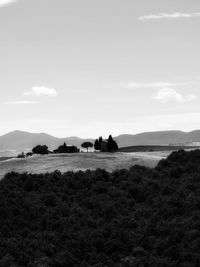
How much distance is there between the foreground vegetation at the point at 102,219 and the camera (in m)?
22.2

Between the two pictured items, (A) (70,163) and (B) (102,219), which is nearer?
(B) (102,219)

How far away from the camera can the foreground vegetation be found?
Result: 22.2 metres

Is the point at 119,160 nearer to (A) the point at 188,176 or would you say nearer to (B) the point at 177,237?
(A) the point at 188,176

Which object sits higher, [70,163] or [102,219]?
[70,163]

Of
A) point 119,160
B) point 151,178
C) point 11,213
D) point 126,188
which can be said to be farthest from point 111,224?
point 119,160

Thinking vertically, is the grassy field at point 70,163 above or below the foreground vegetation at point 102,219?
above

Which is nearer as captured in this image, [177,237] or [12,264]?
[12,264]

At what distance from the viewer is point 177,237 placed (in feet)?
77.4

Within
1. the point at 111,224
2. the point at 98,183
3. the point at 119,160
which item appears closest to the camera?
the point at 111,224

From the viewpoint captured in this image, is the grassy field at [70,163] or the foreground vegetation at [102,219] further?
the grassy field at [70,163]

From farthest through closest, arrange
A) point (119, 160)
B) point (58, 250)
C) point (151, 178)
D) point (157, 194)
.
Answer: point (119, 160) < point (151, 178) < point (157, 194) < point (58, 250)

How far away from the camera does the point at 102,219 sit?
27.7m

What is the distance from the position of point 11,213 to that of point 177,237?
9.61 metres

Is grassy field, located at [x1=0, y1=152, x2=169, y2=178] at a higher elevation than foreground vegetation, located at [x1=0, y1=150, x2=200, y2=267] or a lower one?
higher
